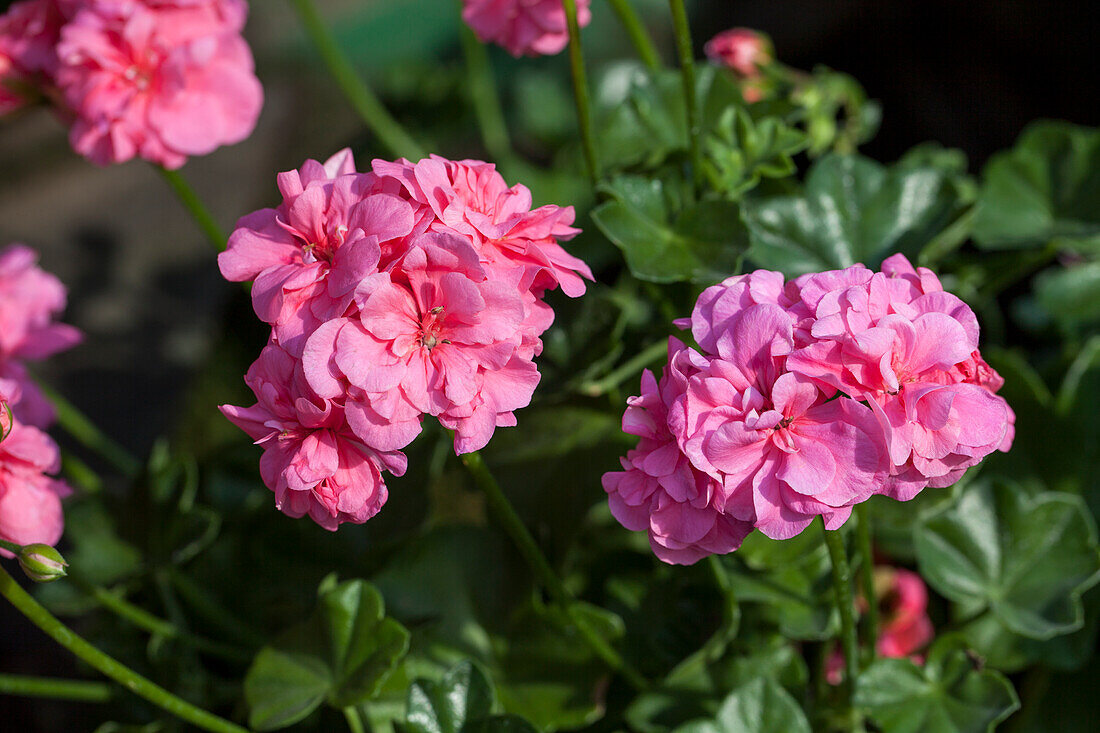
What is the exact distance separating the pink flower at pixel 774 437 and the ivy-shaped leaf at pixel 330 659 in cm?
28

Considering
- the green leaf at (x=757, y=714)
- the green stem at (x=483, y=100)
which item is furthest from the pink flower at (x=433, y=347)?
the green stem at (x=483, y=100)

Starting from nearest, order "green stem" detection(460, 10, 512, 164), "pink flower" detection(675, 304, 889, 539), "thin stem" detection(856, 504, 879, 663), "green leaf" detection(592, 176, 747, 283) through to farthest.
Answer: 1. "pink flower" detection(675, 304, 889, 539)
2. "thin stem" detection(856, 504, 879, 663)
3. "green leaf" detection(592, 176, 747, 283)
4. "green stem" detection(460, 10, 512, 164)

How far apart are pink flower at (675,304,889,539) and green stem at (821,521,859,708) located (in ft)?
0.17

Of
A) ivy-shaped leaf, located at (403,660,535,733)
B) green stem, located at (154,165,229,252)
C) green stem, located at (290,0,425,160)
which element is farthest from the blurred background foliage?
green stem, located at (154,165,229,252)

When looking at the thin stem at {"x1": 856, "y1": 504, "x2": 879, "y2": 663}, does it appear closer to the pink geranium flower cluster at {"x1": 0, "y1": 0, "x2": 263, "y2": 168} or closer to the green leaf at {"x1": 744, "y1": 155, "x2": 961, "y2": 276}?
the green leaf at {"x1": 744, "y1": 155, "x2": 961, "y2": 276}

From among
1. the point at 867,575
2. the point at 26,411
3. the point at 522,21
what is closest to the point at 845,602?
the point at 867,575

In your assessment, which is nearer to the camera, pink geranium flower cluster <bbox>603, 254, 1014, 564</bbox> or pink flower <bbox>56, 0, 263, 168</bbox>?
pink geranium flower cluster <bbox>603, 254, 1014, 564</bbox>

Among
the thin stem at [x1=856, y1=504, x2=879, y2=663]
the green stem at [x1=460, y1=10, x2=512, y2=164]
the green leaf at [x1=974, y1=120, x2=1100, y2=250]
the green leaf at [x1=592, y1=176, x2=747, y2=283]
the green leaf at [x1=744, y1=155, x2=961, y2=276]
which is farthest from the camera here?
the green stem at [x1=460, y1=10, x2=512, y2=164]

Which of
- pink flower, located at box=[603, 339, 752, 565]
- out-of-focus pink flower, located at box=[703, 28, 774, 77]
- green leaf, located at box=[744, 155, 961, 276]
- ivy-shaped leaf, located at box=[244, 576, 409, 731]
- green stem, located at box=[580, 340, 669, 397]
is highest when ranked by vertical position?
pink flower, located at box=[603, 339, 752, 565]

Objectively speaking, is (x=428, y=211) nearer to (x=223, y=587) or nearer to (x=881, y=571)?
(x=223, y=587)

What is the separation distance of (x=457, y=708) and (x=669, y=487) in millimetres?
251

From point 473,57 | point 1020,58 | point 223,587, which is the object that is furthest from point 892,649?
point 1020,58

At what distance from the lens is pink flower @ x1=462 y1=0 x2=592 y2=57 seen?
750 mm

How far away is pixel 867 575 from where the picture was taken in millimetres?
657
